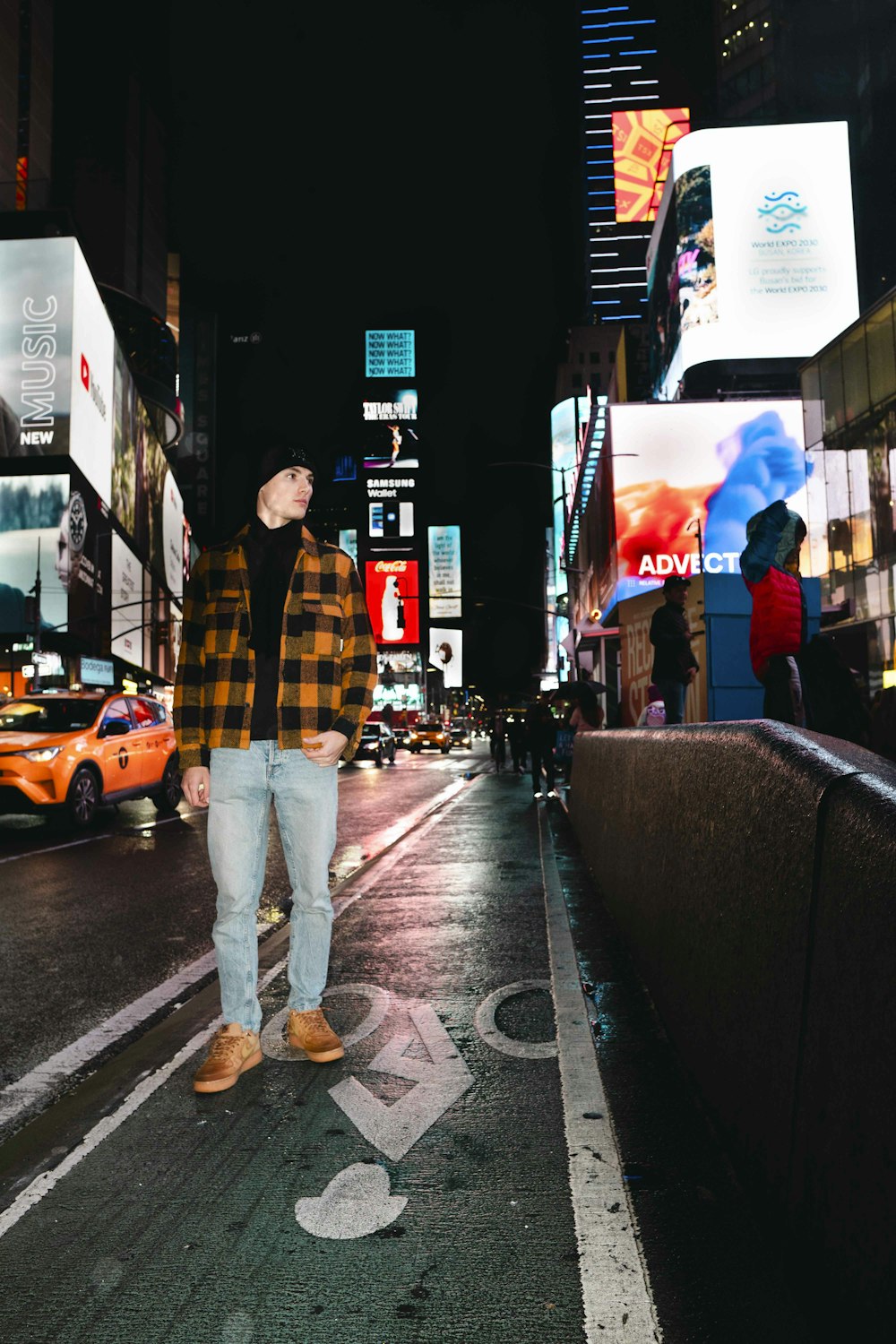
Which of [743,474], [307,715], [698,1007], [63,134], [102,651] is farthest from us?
[63,134]

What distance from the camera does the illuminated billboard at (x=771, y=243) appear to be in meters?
41.2

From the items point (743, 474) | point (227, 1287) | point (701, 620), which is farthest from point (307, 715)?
point (743, 474)

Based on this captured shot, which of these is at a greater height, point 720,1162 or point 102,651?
point 102,651

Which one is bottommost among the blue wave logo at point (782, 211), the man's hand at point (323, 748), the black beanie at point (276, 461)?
the man's hand at point (323, 748)

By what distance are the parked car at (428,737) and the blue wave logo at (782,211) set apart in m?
37.2

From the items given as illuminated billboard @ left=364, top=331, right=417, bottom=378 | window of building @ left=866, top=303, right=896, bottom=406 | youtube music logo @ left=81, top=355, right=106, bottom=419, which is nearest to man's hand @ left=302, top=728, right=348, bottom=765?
window of building @ left=866, top=303, right=896, bottom=406

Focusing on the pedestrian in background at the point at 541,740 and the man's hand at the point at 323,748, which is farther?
the pedestrian in background at the point at 541,740

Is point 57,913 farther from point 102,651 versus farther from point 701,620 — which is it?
point 102,651

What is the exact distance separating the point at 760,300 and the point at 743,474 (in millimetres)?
8415

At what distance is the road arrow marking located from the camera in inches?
122

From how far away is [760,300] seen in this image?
1640 inches

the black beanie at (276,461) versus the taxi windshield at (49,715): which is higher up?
the black beanie at (276,461)

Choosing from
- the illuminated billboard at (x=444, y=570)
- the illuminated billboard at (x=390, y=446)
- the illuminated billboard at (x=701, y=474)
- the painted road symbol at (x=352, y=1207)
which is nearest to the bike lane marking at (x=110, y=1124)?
the painted road symbol at (x=352, y=1207)

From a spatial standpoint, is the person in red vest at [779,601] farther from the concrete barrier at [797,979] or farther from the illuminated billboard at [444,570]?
the illuminated billboard at [444,570]
